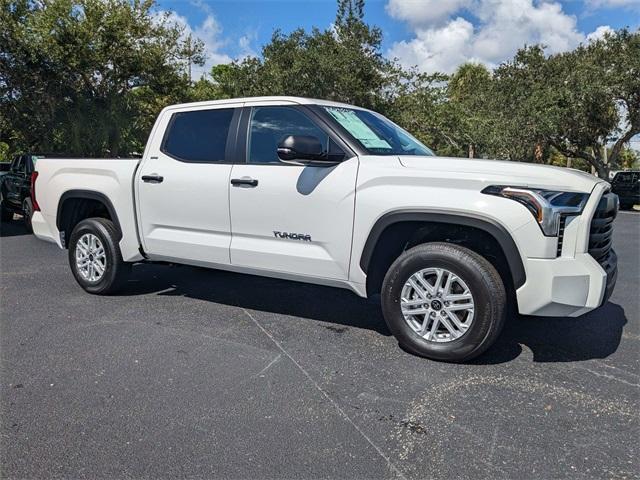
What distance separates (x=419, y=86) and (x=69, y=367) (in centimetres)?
2506

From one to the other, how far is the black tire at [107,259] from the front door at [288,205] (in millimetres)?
1489

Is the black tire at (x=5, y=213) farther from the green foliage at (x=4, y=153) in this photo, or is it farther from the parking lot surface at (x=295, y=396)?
the green foliage at (x=4, y=153)

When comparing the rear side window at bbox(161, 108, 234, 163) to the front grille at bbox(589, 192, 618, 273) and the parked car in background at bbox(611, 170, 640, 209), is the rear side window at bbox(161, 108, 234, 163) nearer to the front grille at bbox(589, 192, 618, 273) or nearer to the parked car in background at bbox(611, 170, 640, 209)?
the front grille at bbox(589, 192, 618, 273)

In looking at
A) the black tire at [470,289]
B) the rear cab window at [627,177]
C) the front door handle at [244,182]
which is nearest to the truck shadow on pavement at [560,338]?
the black tire at [470,289]

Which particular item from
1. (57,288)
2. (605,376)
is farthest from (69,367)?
(605,376)

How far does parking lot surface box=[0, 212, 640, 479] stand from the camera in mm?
2613

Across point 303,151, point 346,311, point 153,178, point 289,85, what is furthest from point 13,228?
point 289,85

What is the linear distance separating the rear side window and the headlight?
2.47 metres

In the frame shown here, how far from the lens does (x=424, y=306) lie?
12.5ft

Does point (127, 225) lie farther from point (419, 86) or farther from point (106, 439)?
point (419, 86)

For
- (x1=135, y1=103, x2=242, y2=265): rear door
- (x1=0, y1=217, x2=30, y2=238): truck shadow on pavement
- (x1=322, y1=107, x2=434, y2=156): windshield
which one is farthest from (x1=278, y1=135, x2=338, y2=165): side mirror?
(x1=0, y1=217, x2=30, y2=238): truck shadow on pavement

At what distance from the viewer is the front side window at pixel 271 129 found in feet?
14.4

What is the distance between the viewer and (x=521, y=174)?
11.5 ft

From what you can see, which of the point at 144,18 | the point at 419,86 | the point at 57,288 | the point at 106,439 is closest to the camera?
the point at 106,439
